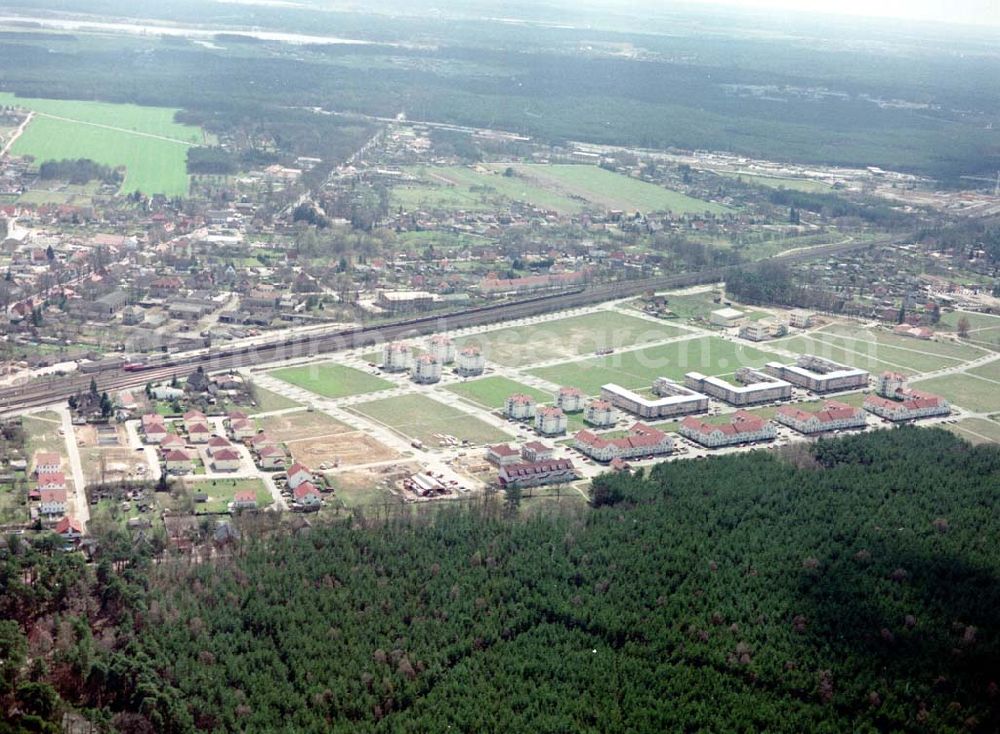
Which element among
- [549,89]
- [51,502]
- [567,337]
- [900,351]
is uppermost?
[549,89]

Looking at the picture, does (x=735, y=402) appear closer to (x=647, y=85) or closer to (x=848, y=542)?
(x=848, y=542)

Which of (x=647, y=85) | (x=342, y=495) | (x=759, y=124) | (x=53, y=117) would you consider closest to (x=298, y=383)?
(x=342, y=495)

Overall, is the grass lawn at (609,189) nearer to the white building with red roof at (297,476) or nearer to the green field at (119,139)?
the green field at (119,139)

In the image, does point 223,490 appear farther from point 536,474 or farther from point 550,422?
point 550,422

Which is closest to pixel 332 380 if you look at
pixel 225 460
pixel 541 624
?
pixel 225 460

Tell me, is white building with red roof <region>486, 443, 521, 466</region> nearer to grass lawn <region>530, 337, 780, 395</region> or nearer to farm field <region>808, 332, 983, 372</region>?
grass lawn <region>530, 337, 780, 395</region>

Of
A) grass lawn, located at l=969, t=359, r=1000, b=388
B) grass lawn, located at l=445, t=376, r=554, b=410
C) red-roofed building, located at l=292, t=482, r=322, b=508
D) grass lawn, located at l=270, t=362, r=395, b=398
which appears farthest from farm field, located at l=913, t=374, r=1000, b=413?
red-roofed building, located at l=292, t=482, r=322, b=508
